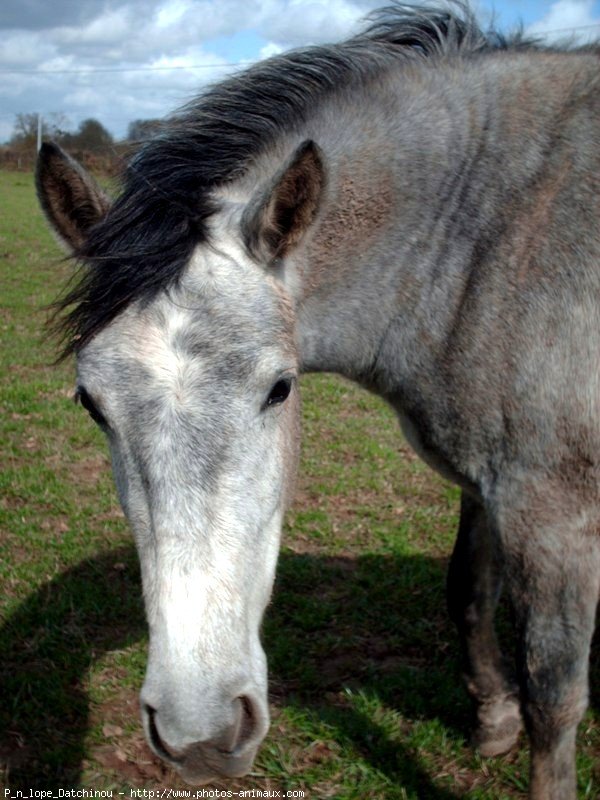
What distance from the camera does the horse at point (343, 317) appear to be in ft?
7.18

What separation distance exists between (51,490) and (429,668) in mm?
3264

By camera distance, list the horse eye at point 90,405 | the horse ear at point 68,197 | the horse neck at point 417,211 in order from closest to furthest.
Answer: the horse eye at point 90,405, the horse ear at point 68,197, the horse neck at point 417,211

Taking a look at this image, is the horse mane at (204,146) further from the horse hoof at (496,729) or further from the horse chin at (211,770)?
the horse hoof at (496,729)

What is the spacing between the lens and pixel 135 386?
226 cm

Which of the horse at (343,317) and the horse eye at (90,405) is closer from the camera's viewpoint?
the horse at (343,317)

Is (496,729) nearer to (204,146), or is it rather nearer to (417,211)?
(417,211)

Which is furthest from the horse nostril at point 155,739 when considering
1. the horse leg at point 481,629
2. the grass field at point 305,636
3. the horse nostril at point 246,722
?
the horse leg at point 481,629

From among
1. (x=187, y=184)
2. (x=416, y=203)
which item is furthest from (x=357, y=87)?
(x=187, y=184)

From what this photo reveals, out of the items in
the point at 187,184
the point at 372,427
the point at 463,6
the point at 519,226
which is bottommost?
the point at 372,427

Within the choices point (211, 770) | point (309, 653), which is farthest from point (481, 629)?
point (211, 770)

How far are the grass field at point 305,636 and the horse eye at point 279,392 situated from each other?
6.18ft

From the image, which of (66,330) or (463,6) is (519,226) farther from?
(66,330)

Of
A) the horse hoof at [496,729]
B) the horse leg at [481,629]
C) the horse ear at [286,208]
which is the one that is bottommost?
the horse hoof at [496,729]

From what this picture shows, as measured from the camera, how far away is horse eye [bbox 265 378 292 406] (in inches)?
95.6
